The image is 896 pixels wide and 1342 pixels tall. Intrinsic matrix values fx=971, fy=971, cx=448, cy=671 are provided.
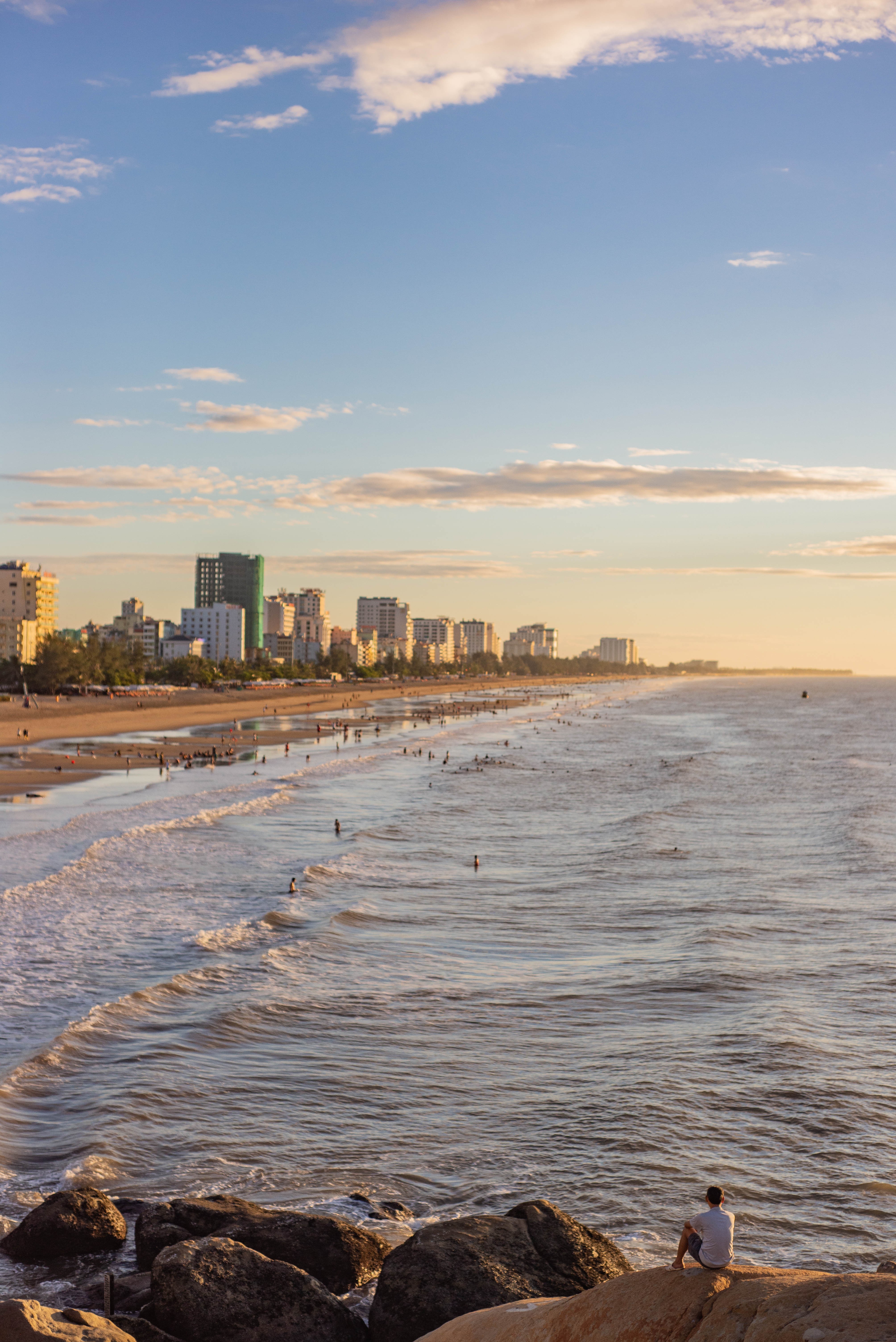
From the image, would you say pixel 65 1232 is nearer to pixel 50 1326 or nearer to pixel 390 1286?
pixel 50 1326

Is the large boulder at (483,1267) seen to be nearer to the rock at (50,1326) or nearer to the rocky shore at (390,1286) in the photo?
the rocky shore at (390,1286)

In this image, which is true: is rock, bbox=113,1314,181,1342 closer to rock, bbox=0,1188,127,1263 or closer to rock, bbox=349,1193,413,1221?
rock, bbox=0,1188,127,1263

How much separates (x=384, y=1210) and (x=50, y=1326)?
4792 mm

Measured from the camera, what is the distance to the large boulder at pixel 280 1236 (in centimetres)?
1034

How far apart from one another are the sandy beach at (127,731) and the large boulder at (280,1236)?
40.7 meters

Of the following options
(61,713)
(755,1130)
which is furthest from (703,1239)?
(61,713)

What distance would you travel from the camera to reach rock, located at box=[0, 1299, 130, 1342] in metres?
7.86

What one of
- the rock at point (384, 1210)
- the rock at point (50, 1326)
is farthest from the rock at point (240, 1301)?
the rock at point (384, 1210)

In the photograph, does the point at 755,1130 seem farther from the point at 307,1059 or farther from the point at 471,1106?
the point at 307,1059

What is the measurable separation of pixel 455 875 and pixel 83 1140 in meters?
17.8

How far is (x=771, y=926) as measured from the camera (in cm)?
A: 2481

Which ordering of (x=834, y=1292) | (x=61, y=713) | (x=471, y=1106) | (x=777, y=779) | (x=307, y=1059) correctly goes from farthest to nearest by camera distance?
(x=61, y=713), (x=777, y=779), (x=307, y=1059), (x=471, y=1106), (x=834, y=1292)

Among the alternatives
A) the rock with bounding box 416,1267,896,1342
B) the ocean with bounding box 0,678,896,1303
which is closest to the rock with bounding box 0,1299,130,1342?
the ocean with bounding box 0,678,896,1303

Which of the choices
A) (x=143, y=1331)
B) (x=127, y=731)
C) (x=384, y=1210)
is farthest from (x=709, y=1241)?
(x=127, y=731)
